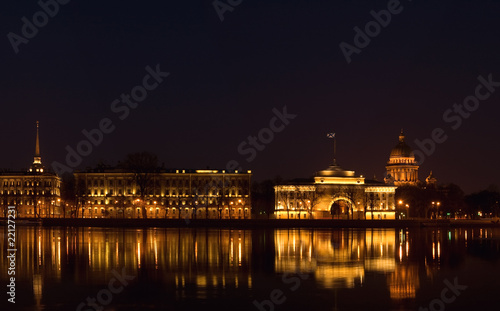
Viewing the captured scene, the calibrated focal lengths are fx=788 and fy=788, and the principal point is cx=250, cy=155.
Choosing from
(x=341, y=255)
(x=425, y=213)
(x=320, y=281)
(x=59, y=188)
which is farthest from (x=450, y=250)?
(x=59, y=188)

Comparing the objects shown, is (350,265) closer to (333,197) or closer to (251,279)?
(251,279)

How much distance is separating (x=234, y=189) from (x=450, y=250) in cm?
11214

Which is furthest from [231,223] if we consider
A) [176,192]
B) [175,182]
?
[175,182]

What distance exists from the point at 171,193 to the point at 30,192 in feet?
105

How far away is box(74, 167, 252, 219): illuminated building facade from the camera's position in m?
153

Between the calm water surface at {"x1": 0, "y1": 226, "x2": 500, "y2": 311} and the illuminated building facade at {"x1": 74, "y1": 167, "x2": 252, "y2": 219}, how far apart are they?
109 m

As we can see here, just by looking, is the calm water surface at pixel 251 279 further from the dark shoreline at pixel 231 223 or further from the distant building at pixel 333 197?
the distant building at pixel 333 197

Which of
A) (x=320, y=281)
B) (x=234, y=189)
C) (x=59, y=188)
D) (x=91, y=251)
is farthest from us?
(x=59, y=188)

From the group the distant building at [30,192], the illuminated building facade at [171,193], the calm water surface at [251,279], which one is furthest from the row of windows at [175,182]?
the calm water surface at [251,279]

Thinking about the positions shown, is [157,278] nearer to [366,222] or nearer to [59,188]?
[366,222]

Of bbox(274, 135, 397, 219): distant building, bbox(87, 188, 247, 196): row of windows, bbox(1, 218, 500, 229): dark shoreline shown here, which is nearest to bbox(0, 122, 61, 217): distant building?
bbox(87, 188, 247, 196): row of windows

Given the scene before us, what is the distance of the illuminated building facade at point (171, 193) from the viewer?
15288 cm

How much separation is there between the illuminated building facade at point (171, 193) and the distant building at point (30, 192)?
8770mm

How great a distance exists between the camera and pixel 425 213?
148m
